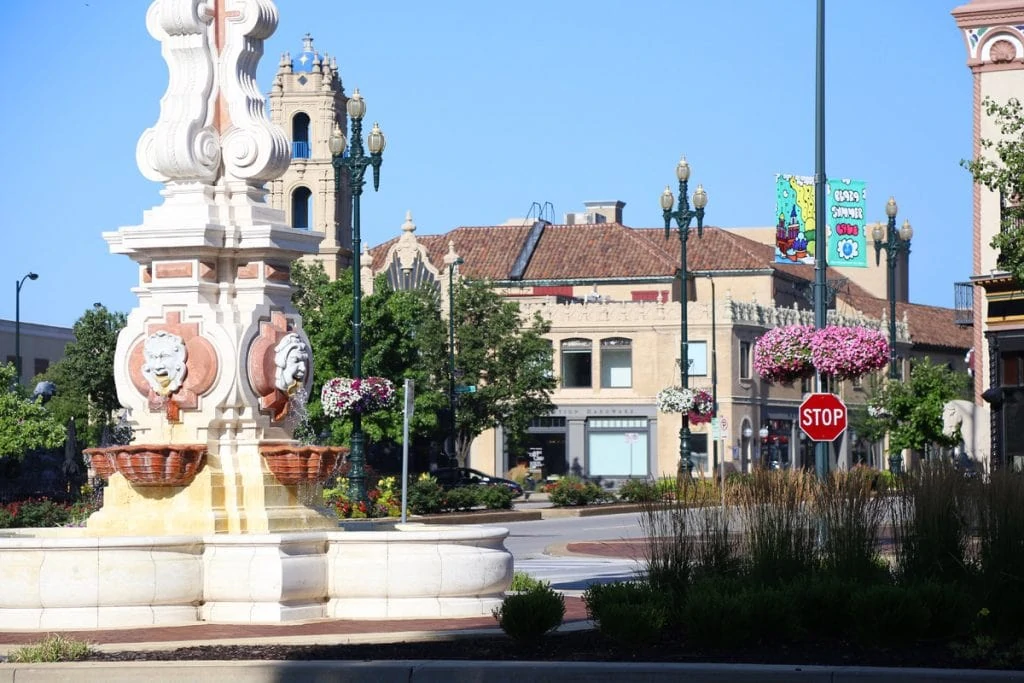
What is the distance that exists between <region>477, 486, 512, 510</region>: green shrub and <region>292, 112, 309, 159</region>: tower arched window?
49166mm

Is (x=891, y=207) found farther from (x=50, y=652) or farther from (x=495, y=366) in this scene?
(x=50, y=652)

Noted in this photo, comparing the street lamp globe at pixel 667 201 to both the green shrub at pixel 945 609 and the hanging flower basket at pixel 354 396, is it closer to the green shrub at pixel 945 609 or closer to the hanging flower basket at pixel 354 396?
the hanging flower basket at pixel 354 396

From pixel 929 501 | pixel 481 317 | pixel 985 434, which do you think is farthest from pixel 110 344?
pixel 929 501

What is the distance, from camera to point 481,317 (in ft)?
246

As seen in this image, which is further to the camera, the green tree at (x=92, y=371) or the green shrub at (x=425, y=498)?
the green tree at (x=92, y=371)

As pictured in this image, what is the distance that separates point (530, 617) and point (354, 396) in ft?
86.3

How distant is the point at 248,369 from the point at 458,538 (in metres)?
2.64

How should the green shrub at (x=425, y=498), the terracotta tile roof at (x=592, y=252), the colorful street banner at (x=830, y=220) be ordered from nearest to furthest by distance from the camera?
the green shrub at (x=425, y=498) → the colorful street banner at (x=830, y=220) → the terracotta tile roof at (x=592, y=252)

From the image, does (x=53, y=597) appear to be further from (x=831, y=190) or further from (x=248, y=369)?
(x=831, y=190)

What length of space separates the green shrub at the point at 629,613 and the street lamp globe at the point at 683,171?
34.2 metres

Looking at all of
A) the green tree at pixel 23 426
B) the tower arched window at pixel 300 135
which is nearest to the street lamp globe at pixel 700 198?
the green tree at pixel 23 426

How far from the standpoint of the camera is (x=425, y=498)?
44.1m

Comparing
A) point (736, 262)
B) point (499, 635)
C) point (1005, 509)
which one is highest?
point (736, 262)

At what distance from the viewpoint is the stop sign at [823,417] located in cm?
2689
